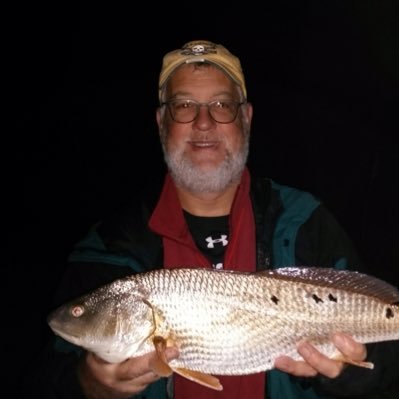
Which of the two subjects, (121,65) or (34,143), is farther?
(121,65)

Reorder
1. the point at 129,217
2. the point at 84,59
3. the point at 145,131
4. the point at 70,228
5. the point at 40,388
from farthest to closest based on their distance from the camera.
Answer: the point at 84,59 < the point at 145,131 < the point at 70,228 < the point at 129,217 < the point at 40,388

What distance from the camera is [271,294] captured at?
223 cm

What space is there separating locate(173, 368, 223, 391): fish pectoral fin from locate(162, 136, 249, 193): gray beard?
1.03 metres

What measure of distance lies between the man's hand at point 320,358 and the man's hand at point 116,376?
0.54m

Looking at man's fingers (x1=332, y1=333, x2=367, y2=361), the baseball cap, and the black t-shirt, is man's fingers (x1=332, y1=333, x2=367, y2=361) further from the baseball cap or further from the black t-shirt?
the baseball cap

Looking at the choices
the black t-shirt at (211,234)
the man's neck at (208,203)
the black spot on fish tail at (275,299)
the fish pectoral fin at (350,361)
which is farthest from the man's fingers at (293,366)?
the man's neck at (208,203)

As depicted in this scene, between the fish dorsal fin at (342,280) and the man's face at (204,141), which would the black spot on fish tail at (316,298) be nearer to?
the fish dorsal fin at (342,280)

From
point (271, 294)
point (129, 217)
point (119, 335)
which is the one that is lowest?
point (119, 335)

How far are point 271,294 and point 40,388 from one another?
1.32 meters

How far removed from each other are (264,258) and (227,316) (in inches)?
17.6

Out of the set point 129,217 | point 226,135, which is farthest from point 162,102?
point 129,217

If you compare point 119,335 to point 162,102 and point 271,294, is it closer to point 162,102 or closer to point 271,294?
point 271,294

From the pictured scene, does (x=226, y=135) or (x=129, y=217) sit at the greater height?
(x=226, y=135)

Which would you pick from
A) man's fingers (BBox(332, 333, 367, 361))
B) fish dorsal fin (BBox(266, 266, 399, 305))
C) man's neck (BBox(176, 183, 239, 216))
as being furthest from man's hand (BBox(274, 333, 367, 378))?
man's neck (BBox(176, 183, 239, 216))
